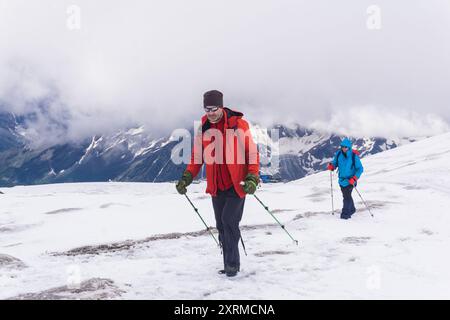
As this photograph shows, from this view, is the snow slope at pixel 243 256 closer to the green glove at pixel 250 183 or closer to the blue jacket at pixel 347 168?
the blue jacket at pixel 347 168

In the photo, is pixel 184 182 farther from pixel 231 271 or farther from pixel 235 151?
pixel 231 271

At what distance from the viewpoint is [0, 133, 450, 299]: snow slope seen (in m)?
6.63

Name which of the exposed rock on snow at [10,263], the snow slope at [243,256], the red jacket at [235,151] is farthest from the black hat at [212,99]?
the exposed rock on snow at [10,263]

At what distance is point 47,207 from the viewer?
64.4ft

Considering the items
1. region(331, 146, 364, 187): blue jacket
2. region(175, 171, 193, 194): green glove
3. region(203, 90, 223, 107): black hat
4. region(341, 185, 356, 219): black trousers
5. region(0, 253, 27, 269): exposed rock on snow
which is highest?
region(203, 90, 223, 107): black hat

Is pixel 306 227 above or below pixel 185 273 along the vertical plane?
below

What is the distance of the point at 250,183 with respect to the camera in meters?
6.96

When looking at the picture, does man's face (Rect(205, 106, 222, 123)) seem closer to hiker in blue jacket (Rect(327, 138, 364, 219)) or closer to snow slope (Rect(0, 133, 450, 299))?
snow slope (Rect(0, 133, 450, 299))

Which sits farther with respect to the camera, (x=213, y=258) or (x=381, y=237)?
(x=381, y=237)

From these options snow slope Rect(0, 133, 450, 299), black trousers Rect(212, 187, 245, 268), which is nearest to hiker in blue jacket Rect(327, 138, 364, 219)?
snow slope Rect(0, 133, 450, 299)
